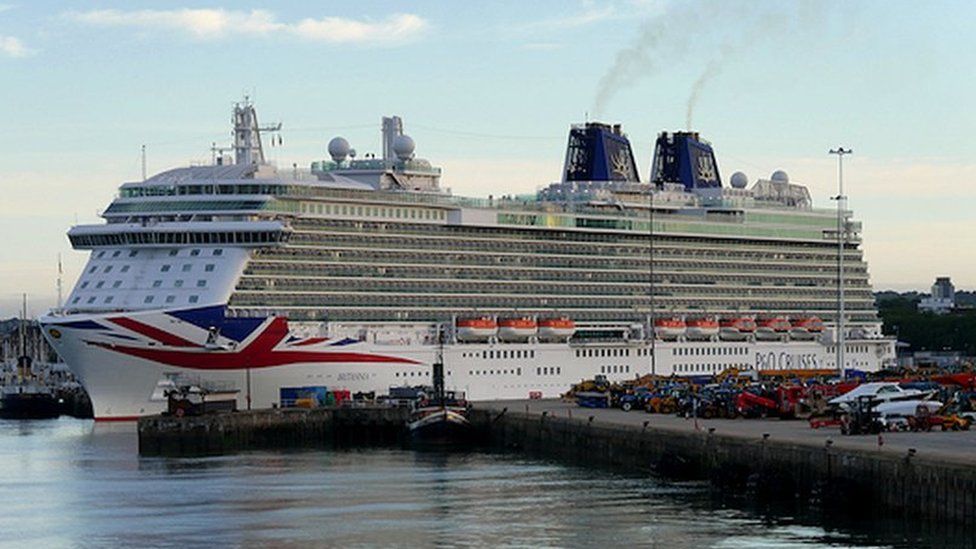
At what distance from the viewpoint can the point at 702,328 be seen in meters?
109

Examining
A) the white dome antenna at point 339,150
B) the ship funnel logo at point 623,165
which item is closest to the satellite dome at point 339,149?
the white dome antenna at point 339,150

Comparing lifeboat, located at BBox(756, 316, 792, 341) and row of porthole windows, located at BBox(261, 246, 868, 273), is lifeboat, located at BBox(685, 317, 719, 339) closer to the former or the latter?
lifeboat, located at BBox(756, 316, 792, 341)

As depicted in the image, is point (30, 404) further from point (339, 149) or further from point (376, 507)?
point (376, 507)

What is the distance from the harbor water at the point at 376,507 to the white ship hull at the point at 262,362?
25.8 feet

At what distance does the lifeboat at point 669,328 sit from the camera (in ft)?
349

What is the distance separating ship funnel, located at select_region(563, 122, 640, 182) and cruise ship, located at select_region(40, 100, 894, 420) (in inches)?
5.2

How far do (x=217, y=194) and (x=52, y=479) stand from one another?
2362 cm

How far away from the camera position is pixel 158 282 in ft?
279

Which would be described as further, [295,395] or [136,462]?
[295,395]

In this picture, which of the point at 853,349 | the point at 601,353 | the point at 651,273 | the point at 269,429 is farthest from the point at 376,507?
the point at 853,349

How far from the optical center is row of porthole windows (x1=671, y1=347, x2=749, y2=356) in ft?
354

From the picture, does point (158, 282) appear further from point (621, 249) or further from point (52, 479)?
point (621, 249)

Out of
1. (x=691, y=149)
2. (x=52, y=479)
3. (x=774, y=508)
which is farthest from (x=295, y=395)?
(x=691, y=149)

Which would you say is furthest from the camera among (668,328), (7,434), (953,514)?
(668,328)
